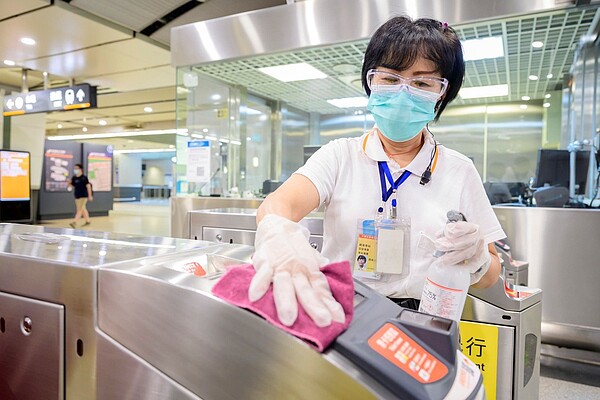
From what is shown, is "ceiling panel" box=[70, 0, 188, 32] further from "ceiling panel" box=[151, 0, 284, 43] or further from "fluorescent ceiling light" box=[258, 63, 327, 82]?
"fluorescent ceiling light" box=[258, 63, 327, 82]

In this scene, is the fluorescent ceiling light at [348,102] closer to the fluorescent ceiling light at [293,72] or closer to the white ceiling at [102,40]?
the fluorescent ceiling light at [293,72]

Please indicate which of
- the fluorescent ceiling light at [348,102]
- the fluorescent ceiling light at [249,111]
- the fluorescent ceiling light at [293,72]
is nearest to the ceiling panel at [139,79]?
the fluorescent ceiling light at [249,111]

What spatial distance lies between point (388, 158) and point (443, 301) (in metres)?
0.37

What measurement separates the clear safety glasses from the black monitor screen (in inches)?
121

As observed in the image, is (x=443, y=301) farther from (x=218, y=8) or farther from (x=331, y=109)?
(x=331, y=109)

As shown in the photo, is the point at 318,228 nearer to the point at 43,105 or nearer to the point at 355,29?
the point at 355,29

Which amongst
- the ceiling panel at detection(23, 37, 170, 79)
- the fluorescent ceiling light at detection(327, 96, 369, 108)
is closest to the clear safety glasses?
the fluorescent ceiling light at detection(327, 96, 369, 108)

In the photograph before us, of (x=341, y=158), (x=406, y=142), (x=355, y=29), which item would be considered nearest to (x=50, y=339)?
(x=341, y=158)

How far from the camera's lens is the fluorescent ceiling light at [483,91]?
5750 mm

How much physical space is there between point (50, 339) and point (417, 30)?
954mm

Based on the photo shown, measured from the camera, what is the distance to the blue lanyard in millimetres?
1073

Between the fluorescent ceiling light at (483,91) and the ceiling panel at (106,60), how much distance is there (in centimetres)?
406

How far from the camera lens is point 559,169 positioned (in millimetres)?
3686

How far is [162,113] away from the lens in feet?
39.8
